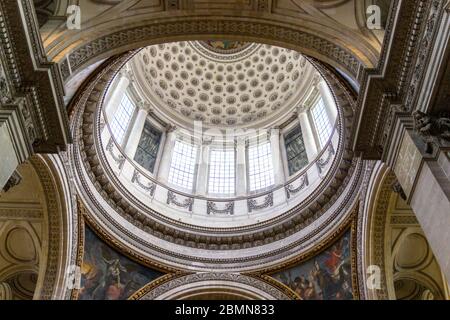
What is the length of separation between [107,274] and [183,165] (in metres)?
8.39

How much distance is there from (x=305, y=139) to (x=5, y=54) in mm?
16062

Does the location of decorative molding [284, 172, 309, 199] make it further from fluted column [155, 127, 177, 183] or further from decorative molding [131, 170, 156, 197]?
decorative molding [131, 170, 156, 197]

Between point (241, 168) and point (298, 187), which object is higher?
point (241, 168)

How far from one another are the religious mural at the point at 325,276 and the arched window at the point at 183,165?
7.37 meters

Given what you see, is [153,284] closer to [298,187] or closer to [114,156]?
[114,156]

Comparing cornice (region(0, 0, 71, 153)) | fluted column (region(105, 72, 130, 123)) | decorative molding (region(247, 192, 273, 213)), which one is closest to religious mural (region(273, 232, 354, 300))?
decorative molding (region(247, 192, 273, 213))

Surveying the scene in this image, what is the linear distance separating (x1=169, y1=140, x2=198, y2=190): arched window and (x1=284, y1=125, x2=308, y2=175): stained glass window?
481 centimetres

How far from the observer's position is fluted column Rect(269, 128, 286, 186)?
69.1 ft

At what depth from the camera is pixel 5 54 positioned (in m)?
7.00

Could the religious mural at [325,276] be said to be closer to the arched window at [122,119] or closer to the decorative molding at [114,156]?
the decorative molding at [114,156]

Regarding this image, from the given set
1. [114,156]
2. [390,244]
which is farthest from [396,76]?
[114,156]

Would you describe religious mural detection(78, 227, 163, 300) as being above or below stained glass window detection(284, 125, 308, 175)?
below

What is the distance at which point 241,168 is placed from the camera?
2316 centimetres
